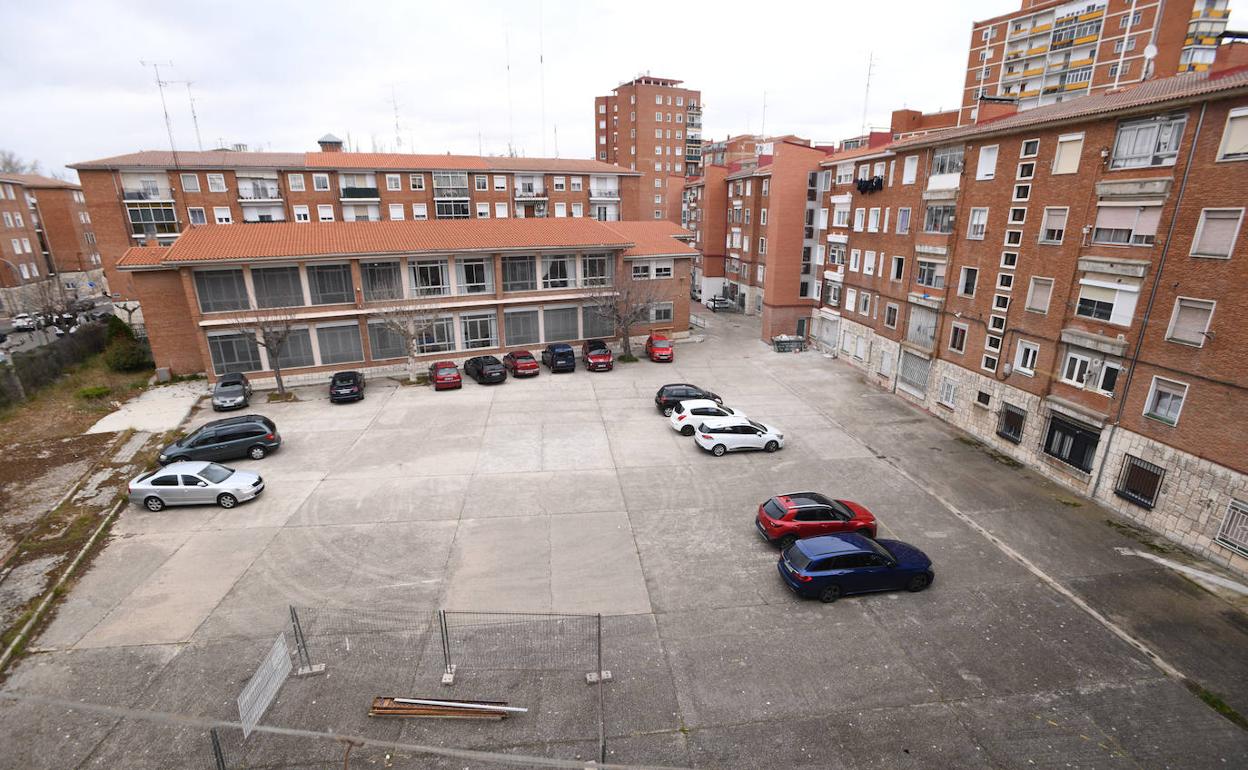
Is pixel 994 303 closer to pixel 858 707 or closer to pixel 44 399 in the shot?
pixel 858 707

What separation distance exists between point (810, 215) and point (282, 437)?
38881 millimetres

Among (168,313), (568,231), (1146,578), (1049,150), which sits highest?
(1049,150)

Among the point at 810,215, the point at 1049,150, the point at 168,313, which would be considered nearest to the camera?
the point at 1049,150

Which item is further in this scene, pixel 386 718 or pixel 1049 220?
pixel 1049 220

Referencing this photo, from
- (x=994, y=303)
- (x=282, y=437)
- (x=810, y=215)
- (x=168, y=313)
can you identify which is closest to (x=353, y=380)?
(x=282, y=437)

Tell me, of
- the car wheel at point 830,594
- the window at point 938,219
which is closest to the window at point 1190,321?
the window at point 938,219

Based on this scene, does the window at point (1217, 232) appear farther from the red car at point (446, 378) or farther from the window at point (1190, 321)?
the red car at point (446, 378)

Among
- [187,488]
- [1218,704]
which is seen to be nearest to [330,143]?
[187,488]

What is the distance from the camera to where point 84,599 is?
1377 centimetres

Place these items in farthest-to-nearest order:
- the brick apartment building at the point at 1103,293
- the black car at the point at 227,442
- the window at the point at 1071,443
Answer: the black car at the point at 227,442 → the window at the point at 1071,443 → the brick apartment building at the point at 1103,293

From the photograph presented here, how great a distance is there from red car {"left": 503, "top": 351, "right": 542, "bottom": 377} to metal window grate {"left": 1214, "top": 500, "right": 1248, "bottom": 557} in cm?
2812

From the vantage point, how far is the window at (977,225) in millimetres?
24281

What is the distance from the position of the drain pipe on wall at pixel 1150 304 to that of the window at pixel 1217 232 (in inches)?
25.9

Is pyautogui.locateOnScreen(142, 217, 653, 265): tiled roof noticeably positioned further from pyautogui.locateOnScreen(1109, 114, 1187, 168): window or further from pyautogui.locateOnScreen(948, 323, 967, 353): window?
pyautogui.locateOnScreen(1109, 114, 1187, 168): window
